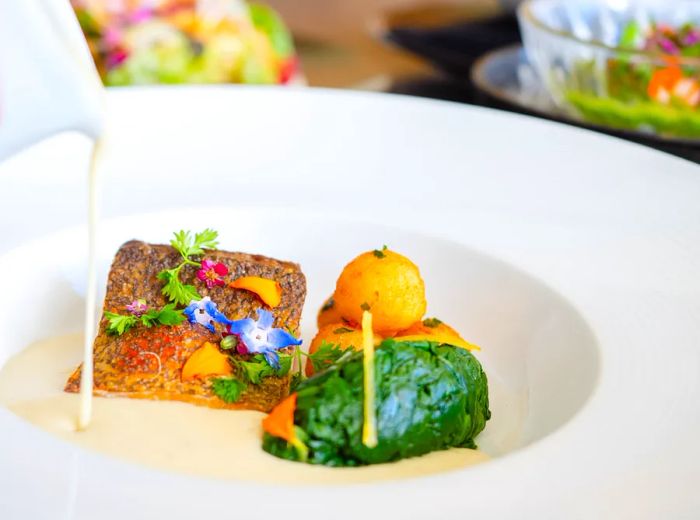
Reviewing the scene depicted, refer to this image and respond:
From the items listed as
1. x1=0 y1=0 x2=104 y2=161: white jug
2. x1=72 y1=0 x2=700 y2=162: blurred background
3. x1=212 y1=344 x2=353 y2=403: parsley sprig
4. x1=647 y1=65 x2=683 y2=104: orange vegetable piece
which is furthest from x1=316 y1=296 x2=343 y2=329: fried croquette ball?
x1=647 y1=65 x2=683 y2=104: orange vegetable piece

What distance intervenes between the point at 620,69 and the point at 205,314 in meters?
1.80

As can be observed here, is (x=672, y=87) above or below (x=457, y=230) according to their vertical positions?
above

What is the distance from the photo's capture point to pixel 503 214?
2.57 m

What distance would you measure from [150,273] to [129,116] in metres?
0.83

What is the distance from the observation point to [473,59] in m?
3.87

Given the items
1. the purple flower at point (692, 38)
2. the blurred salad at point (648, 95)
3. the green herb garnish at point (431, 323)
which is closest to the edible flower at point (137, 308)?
the green herb garnish at point (431, 323)

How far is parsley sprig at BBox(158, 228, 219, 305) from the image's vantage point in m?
2.12

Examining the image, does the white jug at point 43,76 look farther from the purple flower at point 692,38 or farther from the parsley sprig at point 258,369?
the purple flower at point 692,38

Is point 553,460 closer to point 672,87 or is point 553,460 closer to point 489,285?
point 489,285

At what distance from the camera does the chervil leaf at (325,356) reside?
1933 millimetres

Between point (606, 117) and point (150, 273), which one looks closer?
point (150, 273)

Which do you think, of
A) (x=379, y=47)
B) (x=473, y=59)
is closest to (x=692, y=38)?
(x=473, y=59)

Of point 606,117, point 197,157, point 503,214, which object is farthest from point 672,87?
point 197,157

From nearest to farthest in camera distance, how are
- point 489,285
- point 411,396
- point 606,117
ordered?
point 411,396 → point 489,285 → point 606,117
